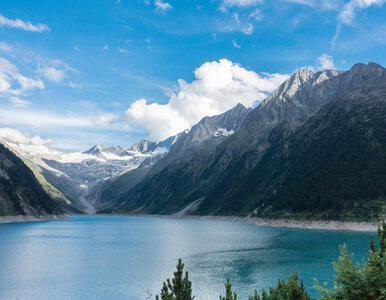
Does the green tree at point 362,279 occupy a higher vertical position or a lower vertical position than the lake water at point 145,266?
higher

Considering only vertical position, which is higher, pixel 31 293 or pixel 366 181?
pixel 366 181

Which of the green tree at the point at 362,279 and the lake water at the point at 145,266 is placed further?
the lake water at the point at 145,266

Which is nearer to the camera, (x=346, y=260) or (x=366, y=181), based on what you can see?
(x=346, y=260)

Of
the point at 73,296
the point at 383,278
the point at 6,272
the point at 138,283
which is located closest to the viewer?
the point at 383,278

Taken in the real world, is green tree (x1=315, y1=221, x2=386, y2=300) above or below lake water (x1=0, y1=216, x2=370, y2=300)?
above

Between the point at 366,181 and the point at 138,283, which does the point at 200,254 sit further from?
the point at 366,181

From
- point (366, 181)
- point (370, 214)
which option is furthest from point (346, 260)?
point (366, 181)

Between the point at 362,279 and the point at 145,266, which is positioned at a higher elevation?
the point at 362,279

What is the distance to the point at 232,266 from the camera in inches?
2985

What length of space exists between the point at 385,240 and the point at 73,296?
1886 inches

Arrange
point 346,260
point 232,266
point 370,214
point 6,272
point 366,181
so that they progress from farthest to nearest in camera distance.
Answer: point 366,181
point 370,214
point 232,266
point 6,272
point 346,260

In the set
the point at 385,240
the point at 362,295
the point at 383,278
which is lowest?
the point at 362,295

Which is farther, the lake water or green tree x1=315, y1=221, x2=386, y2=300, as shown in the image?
the lake water

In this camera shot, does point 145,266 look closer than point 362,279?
No
